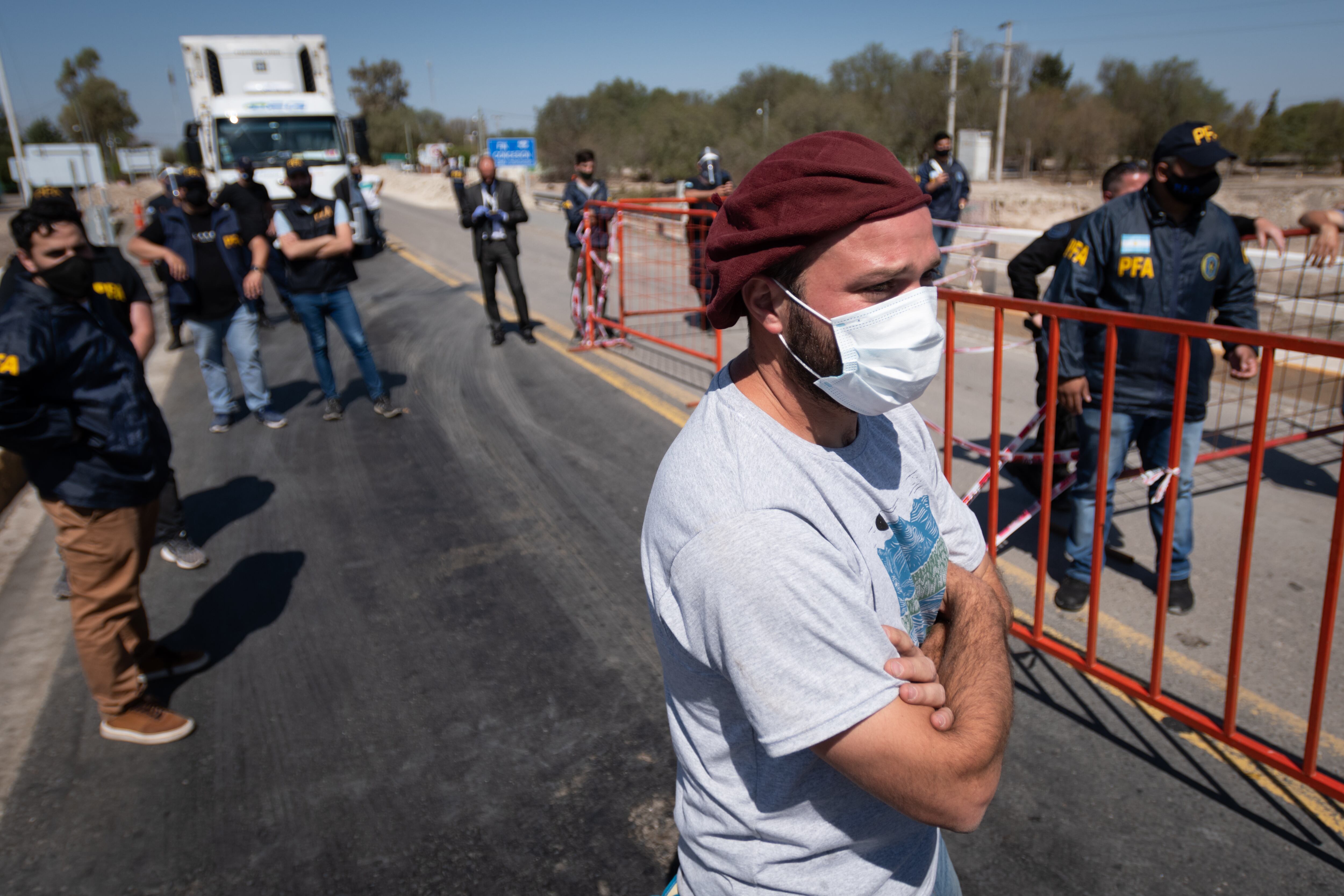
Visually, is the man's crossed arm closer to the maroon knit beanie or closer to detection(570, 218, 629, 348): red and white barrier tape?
the maroon knit beanie

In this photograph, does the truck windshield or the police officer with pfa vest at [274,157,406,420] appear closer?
the police officer with pfa vest at [274,157,406,420]

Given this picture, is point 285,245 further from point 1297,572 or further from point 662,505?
point 1297,572

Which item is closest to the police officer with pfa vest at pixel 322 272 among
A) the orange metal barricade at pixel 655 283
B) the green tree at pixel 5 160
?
the orange metal barricade at pixel 655 283

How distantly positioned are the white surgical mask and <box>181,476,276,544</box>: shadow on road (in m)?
4.89

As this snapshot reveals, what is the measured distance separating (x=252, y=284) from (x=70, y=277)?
13.0 feet

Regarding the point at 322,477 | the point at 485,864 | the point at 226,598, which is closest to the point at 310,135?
the point at 322,477

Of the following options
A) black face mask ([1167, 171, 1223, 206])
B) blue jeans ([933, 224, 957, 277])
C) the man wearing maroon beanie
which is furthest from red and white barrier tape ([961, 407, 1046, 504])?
blue jeans ([933, 224, 957, 277])

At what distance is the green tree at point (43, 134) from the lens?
84.8m

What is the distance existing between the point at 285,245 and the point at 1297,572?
706cm

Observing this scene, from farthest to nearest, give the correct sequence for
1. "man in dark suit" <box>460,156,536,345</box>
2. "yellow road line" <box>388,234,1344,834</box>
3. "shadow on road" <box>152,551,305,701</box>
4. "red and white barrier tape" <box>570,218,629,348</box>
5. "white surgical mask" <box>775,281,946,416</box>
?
1. "red and white barrier tape" <box>570,218,629,348</box>
2. "man in dark suit" <box>460,156,536,345</box>
3. "shadow on road" <box>152,551,305,701</box>
4. "yellow road line" <box>388,234,1344,834</box>
5. "white surgical mask" <box>775,281,946,416</box>

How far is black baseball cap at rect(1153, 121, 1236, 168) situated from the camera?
145 inches

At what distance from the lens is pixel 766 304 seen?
139cm

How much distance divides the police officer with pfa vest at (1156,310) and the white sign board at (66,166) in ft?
82.0

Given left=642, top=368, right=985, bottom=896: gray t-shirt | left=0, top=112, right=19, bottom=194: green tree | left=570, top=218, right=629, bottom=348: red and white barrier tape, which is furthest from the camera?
left=0, top=112, right=19, bottom=194: green tree
